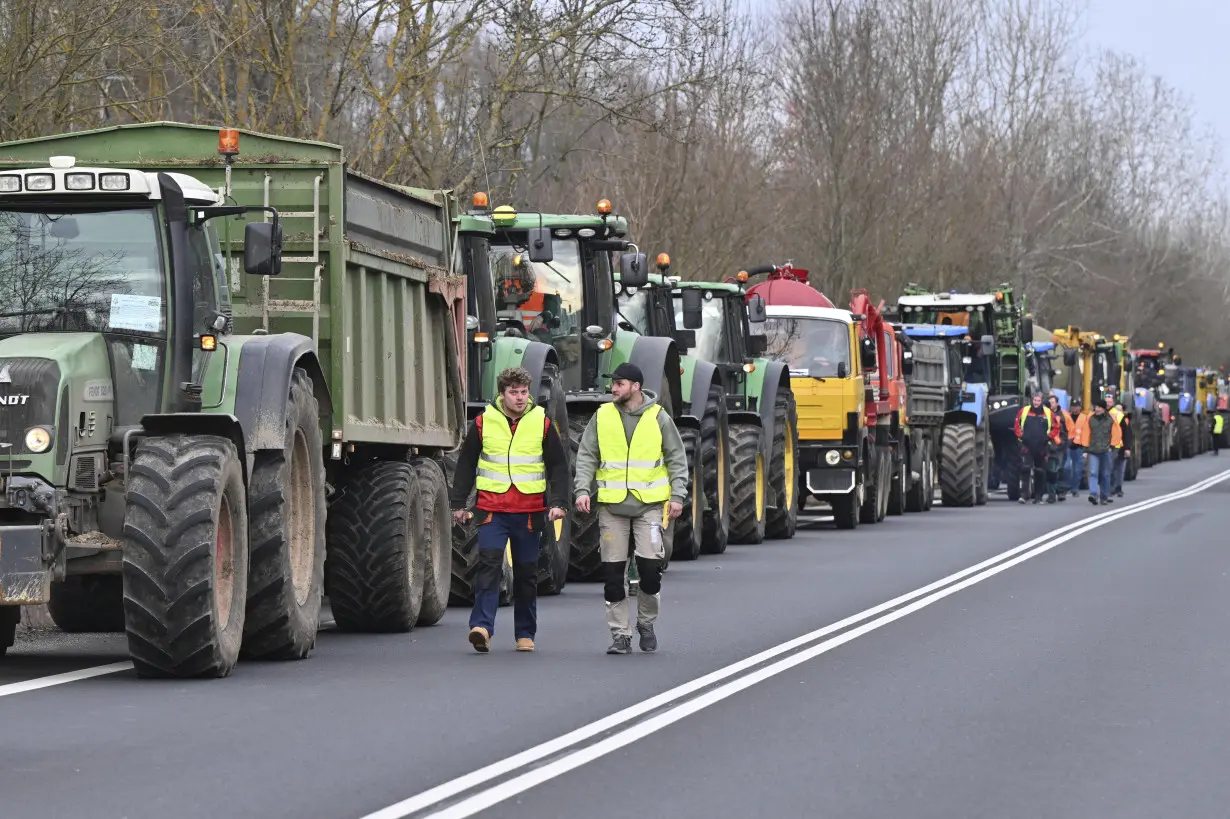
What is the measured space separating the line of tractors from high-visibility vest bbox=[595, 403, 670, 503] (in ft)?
1.92

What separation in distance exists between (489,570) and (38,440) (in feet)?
10.7

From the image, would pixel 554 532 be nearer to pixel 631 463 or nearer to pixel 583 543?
pixel 583 543

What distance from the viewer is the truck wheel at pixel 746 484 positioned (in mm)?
26172

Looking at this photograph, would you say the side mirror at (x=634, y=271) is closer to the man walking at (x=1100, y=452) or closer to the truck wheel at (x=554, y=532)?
the truck wheel at (x=554, y=532)

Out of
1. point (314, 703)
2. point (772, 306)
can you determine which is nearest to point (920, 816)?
point (314, 703)

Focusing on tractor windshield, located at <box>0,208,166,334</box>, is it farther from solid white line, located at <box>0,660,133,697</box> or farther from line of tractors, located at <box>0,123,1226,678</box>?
solid white line, located at <box>0,660,133,697</box>

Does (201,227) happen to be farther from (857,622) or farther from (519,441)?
(857,622)

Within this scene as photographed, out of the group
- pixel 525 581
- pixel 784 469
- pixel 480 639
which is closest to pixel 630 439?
pixel 525 581

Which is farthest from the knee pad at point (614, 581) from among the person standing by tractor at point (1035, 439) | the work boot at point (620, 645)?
the person standing by tractor at point (1035, 439)

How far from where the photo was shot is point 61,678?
1253 centimetres

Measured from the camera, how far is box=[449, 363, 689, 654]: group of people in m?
14.4

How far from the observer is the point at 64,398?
39.2 feet

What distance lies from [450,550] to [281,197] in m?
3.02

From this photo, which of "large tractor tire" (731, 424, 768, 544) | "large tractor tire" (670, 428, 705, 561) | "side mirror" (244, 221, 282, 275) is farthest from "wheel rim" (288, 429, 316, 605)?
"large tractor tire" (731, 424, 768, 544)
